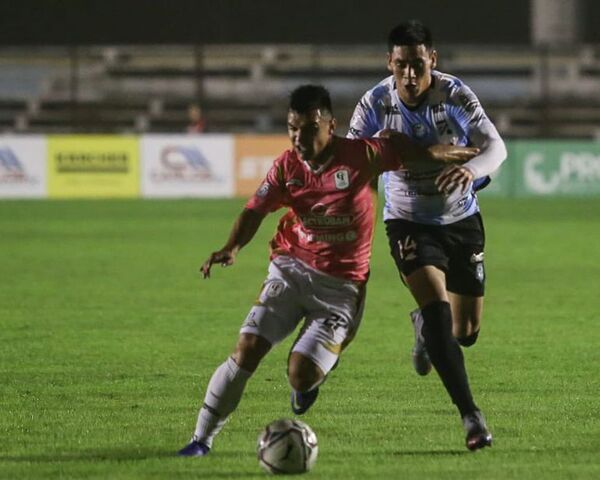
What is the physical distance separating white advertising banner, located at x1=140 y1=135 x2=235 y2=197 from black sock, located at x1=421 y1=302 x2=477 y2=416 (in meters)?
20.8

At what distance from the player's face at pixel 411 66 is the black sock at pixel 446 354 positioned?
110 cm

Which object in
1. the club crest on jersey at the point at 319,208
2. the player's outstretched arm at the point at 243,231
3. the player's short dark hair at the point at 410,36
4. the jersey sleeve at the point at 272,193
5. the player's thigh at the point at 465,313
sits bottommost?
the player's thigh at the point at 465,313

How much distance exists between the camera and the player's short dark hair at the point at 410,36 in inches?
278

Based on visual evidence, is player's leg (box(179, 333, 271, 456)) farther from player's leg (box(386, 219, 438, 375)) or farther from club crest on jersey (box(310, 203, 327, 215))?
player's leg (box(386, 219, 438, 375))

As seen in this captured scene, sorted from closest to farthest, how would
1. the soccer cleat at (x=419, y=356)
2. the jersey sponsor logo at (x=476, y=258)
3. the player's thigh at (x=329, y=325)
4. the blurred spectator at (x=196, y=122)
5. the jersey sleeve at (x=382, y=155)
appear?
1. the player's thigh at (x=329, y=325)
2. the jersey sleeve at (x=382, y=155)
3. the jersey sponsor logo at (x=476, y=258)
4. the soccer cleat at (x=419, y=356)
5. the blurred spectator at (x=196, y=122)

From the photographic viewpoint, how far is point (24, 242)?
19188 millimetres

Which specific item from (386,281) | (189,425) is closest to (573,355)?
(189,425)

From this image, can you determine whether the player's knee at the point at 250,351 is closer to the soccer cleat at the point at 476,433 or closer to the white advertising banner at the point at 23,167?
the soccer cleat at the point at 476,433

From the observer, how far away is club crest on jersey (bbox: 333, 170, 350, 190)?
264 inches

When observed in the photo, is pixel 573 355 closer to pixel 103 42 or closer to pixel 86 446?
pixel 86 446

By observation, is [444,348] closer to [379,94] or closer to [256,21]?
[379,94]

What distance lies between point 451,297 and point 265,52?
27.2 meters

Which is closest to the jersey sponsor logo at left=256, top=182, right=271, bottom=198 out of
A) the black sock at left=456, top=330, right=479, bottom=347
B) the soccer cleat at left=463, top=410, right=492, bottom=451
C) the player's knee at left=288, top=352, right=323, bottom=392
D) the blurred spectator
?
the player's knee at left=288, top=352, right=323, bottom=392

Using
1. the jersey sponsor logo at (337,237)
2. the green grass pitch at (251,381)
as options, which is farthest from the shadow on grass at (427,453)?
the jersey sponsor logo at (337,237)
